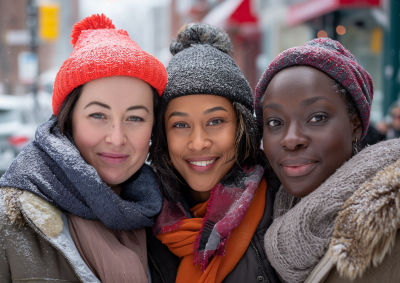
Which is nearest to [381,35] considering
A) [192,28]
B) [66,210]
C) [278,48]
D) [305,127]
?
[278,48]

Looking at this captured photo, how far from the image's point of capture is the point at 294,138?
169 centimetres

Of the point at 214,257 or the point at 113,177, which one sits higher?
the point at 113,177

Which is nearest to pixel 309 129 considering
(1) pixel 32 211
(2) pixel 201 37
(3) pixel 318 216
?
(3) pixel 318 216

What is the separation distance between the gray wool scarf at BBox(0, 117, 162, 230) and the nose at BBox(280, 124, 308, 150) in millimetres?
896

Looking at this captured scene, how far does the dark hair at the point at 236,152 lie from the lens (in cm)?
216

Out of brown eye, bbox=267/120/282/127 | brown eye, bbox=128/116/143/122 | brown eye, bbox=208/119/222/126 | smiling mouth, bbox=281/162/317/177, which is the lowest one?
smiling mouth, bbox=281/162/317/177

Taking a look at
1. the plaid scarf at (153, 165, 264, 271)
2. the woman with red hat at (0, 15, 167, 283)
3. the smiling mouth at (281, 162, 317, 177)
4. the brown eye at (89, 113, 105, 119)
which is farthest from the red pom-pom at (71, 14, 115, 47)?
the smiling mouth at (281, 162, 317, 177)

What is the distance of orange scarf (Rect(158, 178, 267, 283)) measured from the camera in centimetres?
192

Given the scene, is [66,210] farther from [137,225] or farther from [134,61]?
[134,61]

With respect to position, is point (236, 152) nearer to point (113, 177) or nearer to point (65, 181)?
point (113, 177)

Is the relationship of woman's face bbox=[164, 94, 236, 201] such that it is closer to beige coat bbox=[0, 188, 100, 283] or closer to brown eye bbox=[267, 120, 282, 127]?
brown eye bbox=[267, 120, 282, 127]

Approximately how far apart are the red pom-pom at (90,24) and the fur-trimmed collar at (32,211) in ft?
3.47

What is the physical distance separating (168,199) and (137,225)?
0.32 metres

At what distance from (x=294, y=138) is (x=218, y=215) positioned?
666 millimetres
